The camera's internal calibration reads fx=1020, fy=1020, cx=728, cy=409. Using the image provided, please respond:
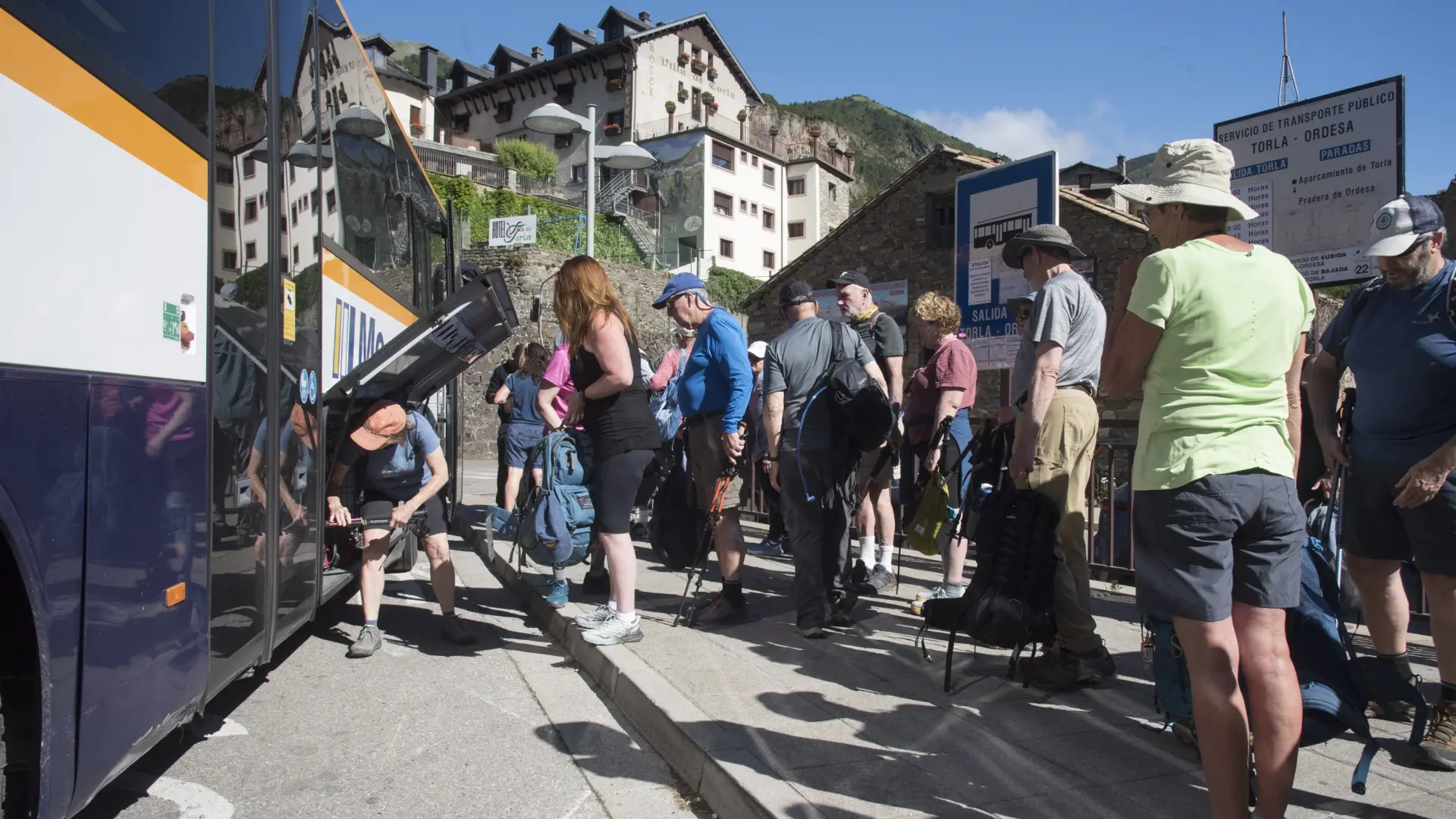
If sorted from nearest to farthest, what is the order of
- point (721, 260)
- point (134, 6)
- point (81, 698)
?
point (81, 698) → point (134, 6) → point (721, 260)

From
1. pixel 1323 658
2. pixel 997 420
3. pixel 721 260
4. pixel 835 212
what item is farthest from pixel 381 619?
pixel 835 212

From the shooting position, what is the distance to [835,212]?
62188 millimetres

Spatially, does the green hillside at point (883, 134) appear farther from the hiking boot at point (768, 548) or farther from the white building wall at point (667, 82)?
the hiking boot at point (768, 548)

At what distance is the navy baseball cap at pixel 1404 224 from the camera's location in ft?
11.6

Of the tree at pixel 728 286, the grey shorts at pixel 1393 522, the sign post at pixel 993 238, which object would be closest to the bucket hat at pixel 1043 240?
the grey shorts at pixel 1393 522

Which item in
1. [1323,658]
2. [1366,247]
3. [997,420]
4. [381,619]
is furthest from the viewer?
[381,619]

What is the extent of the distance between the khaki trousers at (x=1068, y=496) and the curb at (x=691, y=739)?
1.49 metres

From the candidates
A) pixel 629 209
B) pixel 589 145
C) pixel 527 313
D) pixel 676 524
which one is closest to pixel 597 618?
pixel 676 524

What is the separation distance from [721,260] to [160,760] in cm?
5252

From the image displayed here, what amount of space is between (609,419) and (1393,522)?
A: 11.1 feet

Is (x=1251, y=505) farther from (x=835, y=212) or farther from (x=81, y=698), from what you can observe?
(x=835, y=212)

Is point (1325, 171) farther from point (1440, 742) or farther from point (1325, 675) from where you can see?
point (1325, 675)

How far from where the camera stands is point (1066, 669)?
4273mm

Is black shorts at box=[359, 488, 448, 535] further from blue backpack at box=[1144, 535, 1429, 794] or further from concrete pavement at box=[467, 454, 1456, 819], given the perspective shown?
blue backpack at box=[1144, 535, 1429, 794]
